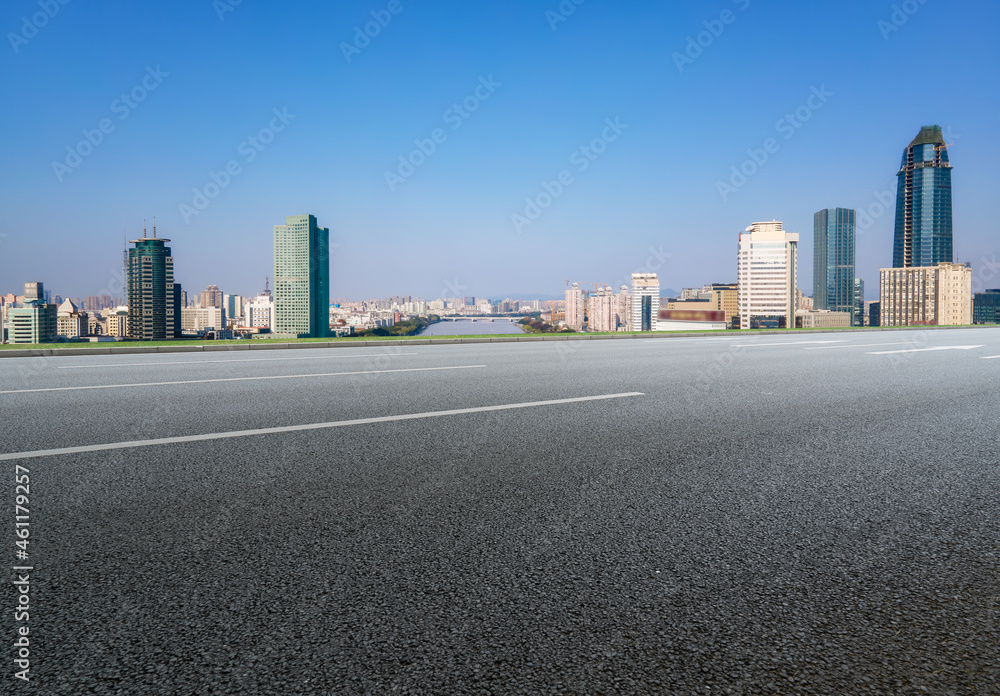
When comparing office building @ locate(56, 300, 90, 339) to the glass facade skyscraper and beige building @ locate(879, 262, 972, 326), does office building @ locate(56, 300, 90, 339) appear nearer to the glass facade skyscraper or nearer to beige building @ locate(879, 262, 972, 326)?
beige building @ locate(879, 262, 972, 326)

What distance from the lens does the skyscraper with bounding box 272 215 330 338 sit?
40.1 m

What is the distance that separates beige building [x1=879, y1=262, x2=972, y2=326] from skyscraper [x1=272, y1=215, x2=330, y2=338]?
51.0 m

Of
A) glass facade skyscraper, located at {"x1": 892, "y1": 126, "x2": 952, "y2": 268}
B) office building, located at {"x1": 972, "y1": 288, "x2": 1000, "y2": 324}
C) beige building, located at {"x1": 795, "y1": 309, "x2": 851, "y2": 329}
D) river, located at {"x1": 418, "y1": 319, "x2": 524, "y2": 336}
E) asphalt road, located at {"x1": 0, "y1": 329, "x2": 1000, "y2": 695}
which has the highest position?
glass facade skyscraper, located at {"x1": 892, "y1": 126, "x2": 952, "y2": 268}

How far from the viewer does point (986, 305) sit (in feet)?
228

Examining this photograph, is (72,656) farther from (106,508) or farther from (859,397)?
(859,397)

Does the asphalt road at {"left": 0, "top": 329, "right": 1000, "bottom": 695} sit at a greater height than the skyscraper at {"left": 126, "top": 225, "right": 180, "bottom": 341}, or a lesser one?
lesser

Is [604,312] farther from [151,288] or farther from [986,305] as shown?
[986,305]

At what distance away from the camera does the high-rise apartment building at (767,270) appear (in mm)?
67625

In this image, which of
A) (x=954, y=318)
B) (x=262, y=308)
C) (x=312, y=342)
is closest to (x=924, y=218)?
(x=954, y=318)

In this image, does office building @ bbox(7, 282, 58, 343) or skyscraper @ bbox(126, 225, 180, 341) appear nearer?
office building @ bbox(7, 282, 58, 343)

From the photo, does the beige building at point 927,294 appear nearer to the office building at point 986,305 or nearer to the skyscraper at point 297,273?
the office building at point 986,305

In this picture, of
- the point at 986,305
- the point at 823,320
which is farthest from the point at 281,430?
the point at 986,305

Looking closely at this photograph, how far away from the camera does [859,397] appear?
648 centimetres

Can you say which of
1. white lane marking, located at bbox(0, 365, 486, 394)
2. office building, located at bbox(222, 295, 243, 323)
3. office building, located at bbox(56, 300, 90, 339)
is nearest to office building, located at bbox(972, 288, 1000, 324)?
white lane marking, located at bbox(0, 365, 486, 394)
